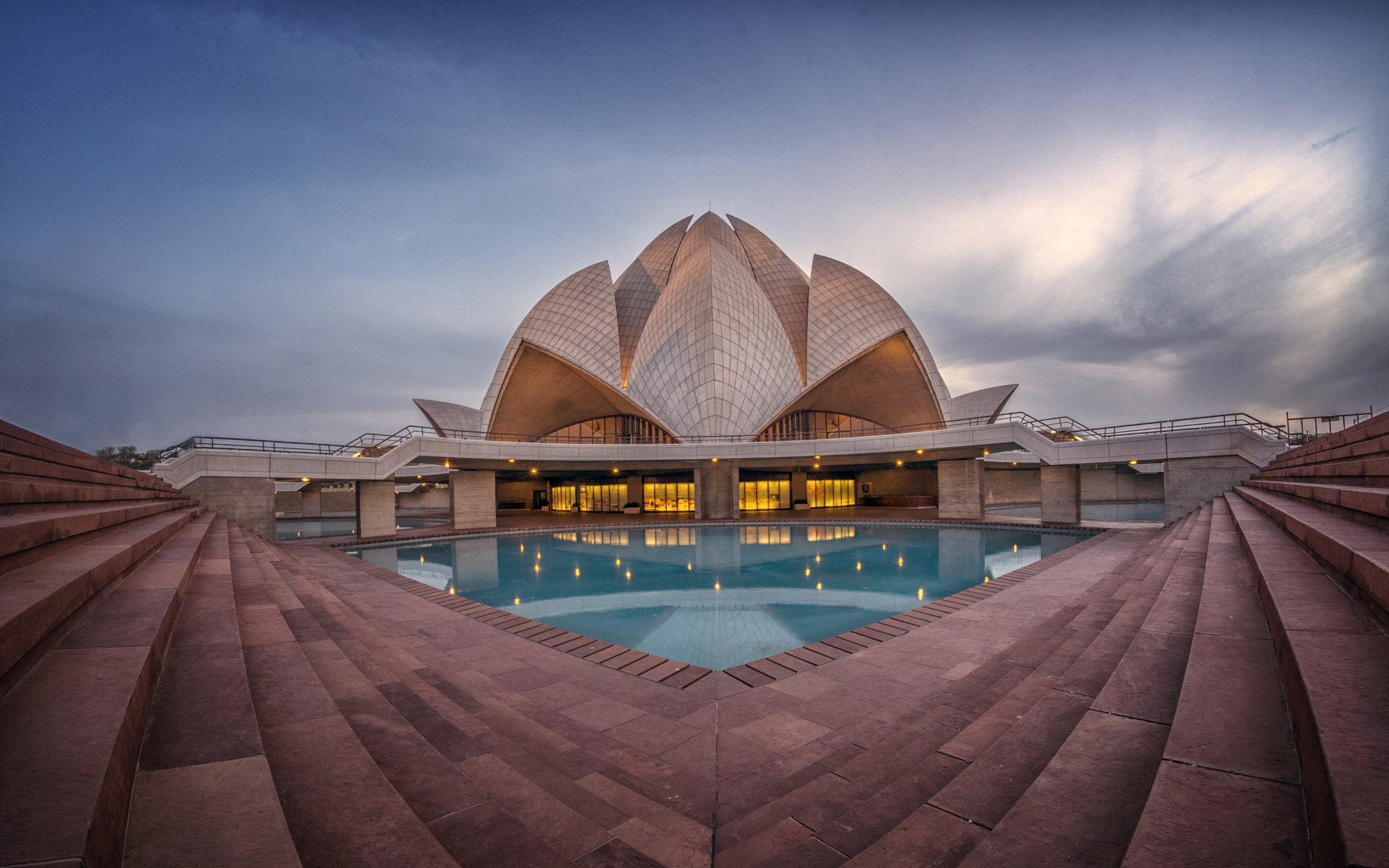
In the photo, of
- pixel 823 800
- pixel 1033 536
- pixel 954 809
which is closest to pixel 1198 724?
pixel 954 809

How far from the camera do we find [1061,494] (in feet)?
68.0

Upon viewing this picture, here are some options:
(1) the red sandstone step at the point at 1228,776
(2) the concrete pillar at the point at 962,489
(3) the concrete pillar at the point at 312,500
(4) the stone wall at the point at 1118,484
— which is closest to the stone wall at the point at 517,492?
(3) the concrete pillar at the point at 312,500

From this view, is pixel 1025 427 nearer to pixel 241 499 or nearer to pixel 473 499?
pixel 473 499

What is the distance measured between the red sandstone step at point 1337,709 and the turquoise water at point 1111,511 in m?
24.1

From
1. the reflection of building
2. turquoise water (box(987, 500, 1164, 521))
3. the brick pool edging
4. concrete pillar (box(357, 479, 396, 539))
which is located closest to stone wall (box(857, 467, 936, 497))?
the reflection of building

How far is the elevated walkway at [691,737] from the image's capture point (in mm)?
1524

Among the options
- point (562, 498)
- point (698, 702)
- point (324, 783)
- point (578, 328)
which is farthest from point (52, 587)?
point (562, 498)

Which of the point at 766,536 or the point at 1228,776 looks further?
the point at 766,536

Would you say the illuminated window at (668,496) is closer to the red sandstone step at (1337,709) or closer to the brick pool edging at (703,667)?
the brick pool edging at (703,667)

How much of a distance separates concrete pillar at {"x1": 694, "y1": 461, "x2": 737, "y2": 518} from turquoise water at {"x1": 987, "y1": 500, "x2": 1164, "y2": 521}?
530 inches

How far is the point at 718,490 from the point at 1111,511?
21.9 m

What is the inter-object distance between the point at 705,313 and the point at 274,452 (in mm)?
19914

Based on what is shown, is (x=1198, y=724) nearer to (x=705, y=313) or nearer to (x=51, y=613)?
(x=51, y=613)

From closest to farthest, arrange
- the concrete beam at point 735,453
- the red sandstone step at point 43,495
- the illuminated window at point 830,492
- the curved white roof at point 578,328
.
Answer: the red sandstone step at point 43,495, the concrete beam at point 735,453, the curved white roof at point 578,328, the illuminated window at point 830,492
